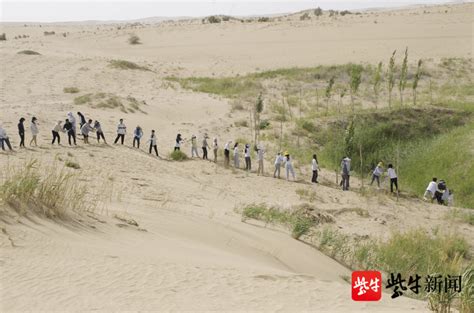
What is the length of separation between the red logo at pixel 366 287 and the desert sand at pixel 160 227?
0.47 ft

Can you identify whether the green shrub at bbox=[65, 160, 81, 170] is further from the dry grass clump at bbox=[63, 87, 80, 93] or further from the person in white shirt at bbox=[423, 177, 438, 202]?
the dry grass clump at bbox=[63, 87, 80, 93]

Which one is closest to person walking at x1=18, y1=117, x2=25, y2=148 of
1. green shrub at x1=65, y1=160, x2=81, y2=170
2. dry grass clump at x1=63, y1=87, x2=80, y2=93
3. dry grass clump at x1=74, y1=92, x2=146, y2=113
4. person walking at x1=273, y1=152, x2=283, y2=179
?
green shrub at x1=65, y1=160, x2=81, y2=170

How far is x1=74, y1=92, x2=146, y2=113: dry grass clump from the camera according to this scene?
26.3m

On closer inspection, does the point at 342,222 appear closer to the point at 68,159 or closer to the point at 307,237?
the point at 307,237

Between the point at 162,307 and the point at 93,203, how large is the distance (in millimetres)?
4618

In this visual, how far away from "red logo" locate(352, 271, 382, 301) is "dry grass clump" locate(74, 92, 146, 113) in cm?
1886

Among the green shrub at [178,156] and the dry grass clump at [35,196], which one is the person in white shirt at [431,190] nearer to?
the green shrub at [178,156]

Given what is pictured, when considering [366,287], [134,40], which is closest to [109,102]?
[366,287]

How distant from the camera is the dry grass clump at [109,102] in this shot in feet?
86.2

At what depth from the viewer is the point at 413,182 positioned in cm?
1955

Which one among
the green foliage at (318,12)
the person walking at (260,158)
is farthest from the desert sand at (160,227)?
the green foliage at (318,12)

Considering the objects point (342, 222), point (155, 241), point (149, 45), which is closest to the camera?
point (155, 241)

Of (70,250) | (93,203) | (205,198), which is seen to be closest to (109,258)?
(70,250)

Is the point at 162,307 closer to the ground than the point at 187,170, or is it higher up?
higher up
